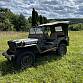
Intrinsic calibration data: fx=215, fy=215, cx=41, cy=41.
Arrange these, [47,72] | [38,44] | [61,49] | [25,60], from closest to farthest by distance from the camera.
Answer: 1. [47,72]
2. [25,60]
3. [38,44]
4. [61,49]

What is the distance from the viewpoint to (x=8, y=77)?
28.9 ft

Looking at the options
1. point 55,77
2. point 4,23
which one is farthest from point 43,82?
point 4,23

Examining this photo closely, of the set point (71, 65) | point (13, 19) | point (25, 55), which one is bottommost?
point (13, 19)

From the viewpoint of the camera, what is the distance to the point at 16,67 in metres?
10.1

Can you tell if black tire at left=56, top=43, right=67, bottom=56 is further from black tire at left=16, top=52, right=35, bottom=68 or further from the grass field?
black tire at left=16, top=52, right=35, bottom=68

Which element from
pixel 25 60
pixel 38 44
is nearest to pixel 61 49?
pixel 38 44

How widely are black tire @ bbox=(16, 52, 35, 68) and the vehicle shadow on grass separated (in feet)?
0.87

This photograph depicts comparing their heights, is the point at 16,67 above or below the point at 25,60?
below

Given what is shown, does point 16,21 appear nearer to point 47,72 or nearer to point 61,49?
point 61,49

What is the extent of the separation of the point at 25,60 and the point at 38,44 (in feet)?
4.30

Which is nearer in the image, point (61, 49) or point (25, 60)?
point (25, 60)

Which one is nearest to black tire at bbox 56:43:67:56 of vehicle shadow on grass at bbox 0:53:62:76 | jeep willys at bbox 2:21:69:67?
jeep willys at bbox 2:21:69:67

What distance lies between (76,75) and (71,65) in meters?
1.78

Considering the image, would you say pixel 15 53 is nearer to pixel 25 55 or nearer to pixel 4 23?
pixel 25 55
